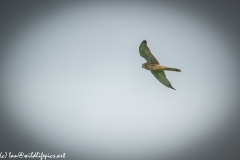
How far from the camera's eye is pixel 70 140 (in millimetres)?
9930

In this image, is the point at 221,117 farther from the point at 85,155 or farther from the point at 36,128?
the point at 36,128

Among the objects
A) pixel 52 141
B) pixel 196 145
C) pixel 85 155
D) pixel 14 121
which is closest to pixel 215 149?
pixel 196 145

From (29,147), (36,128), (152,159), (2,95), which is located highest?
(2,95)

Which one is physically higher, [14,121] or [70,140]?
[14,121]

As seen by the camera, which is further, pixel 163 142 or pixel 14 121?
pixel 163 142

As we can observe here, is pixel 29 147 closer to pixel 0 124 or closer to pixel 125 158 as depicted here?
pixel 0 124

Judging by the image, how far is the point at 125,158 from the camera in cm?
992

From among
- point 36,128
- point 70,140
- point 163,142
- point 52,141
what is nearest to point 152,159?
point 163,142

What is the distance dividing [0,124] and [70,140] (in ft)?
8.29

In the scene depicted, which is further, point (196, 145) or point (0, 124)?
point (196, 145)

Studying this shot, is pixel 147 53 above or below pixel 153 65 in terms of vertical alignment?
above

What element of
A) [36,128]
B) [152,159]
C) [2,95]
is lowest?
[152,159]

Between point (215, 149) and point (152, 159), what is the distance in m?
2.36

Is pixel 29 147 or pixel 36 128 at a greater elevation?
pixel 36 128
